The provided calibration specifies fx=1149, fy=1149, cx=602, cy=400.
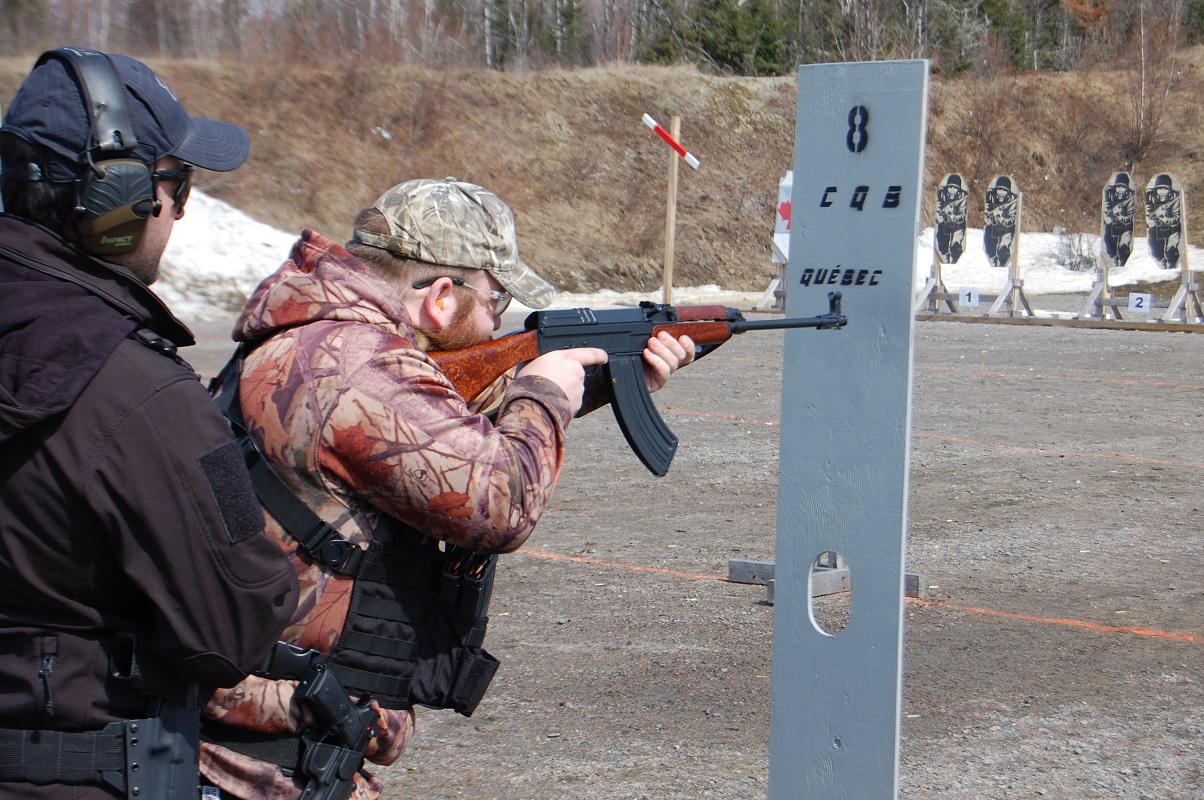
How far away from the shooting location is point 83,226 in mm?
1533

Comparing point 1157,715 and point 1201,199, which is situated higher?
point 1201,199

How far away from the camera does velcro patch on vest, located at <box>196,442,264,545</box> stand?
1.52 meters

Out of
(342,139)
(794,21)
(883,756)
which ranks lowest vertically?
(883,756)

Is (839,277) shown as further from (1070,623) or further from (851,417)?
(1070,623)

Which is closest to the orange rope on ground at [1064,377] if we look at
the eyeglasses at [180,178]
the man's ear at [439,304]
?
the man's ear at [439,304]

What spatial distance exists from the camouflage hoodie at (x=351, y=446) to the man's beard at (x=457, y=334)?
15cm

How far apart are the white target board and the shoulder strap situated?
1233mm

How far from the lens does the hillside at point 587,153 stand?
90.4ft

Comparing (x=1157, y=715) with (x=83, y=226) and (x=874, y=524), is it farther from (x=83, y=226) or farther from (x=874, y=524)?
(x=83, y=226)

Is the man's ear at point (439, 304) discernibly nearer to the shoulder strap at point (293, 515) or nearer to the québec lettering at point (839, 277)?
the shoulder strap at point (293, 515)

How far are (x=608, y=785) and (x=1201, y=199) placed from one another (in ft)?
129

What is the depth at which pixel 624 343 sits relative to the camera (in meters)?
2.51

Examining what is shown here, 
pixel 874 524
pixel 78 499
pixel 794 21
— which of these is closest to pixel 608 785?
pixel 874 524

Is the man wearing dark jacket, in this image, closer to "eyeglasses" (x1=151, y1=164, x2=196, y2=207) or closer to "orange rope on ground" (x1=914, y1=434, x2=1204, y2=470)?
"eyeglasses" (x1=151, y1=164, x2=196, y2=207)
